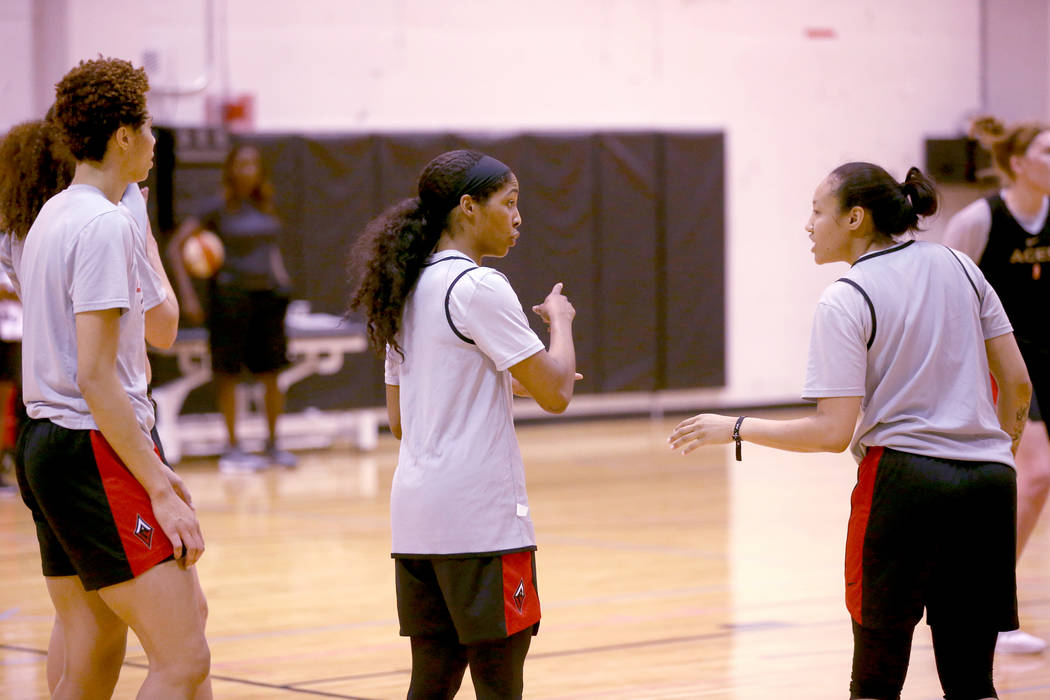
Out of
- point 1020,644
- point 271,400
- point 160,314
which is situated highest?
point 160,314

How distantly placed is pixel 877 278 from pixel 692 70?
985 centimetres

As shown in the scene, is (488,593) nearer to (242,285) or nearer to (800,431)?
(800,431)

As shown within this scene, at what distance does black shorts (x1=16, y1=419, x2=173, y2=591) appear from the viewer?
8.59 feet

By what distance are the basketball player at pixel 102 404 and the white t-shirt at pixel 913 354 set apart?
136cm

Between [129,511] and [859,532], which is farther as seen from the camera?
[859,532]

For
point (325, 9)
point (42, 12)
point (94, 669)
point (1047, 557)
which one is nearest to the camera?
point (94, 669)

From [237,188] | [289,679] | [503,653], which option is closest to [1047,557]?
[289,679]

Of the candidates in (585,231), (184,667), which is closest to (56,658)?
(184,667)

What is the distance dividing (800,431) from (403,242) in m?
0.92

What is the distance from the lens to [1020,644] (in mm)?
4477

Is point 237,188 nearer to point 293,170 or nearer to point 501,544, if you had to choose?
point 293,170

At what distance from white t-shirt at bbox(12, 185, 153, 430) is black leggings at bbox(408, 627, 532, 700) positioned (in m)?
0.77

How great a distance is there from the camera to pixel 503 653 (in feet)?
9.07

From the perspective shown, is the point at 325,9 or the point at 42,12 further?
the point at 325,9
